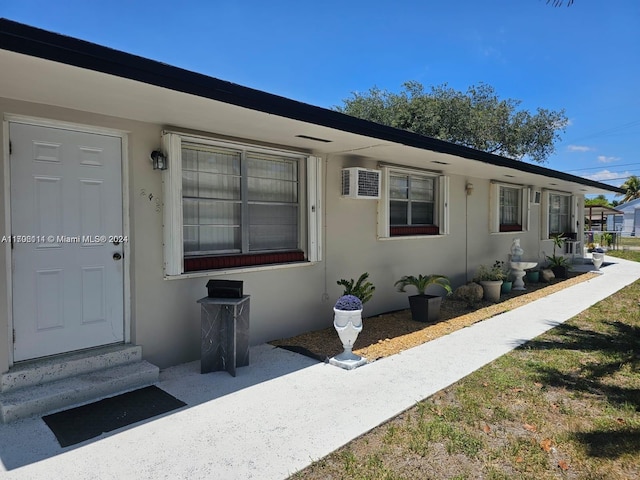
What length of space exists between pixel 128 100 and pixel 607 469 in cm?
435

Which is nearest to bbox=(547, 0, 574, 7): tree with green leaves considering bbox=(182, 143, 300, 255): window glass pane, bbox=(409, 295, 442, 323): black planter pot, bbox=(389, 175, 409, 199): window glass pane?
bbox=(182, 143, 300, 255): window glass pane

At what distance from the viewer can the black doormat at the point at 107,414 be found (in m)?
3.01

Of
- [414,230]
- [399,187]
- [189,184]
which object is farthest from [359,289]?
[189,184]

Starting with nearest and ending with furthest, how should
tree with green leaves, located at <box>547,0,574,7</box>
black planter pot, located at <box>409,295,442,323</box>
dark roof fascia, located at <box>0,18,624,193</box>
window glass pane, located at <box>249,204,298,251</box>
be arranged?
dark roof fascia, located at <box>0,18,624,193</box>, tree with green leaves, located at <box>547,0,574,7</box>, window glass pane, located at <box>249,204,298,251</box>, black planter pot, located at <box>409,295,442,323</box>

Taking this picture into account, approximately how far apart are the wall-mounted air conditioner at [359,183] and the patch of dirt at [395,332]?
1.95m

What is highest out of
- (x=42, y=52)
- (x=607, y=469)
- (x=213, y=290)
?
(x=42, y=52)

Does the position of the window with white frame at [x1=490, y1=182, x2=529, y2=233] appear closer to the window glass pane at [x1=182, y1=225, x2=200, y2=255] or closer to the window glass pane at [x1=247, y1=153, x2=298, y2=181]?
the window glass pane at [x1=247, y1=153, x2=298, y2=181]

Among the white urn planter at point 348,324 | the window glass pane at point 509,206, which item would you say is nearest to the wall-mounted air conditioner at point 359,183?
the white urn planter at point 348,324

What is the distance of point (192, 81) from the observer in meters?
3.21

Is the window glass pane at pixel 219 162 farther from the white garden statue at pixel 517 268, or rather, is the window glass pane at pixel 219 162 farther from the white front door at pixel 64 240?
the white garden statue at pixel 517 268

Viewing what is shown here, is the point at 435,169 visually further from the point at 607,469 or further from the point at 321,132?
the point at 607,469

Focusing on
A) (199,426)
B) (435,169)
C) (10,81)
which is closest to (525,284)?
(435,169)

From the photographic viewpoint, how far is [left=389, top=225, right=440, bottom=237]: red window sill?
7.36 metres

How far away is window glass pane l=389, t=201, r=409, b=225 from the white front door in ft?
15.2
